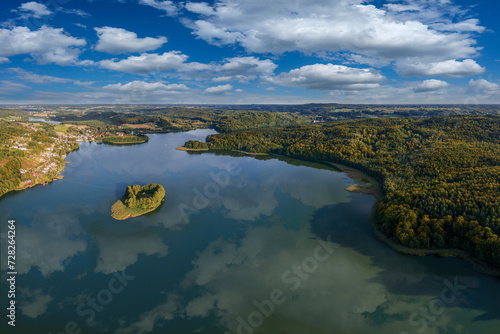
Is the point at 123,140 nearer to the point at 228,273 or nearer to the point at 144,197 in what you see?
the point at 144,197

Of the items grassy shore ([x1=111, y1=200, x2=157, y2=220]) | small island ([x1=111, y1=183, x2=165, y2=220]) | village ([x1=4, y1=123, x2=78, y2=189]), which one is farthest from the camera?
village ([x1=4, y1=123, x2=78, y2=189])

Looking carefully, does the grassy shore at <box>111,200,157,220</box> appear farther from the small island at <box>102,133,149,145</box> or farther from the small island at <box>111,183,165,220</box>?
the small island at <box>102,133,149,145</box>

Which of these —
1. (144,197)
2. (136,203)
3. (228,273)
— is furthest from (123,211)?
(228,273)

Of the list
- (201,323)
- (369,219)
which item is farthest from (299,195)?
(201,323)

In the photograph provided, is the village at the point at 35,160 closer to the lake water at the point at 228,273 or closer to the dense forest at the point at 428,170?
the lake water at the point at 228,273

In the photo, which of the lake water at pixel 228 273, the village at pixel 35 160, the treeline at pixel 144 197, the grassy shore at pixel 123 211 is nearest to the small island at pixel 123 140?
the village at pixel 35 160

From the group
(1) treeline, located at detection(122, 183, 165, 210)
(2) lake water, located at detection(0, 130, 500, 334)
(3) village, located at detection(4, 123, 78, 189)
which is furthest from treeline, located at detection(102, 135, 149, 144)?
(1) treeline, located at detection(122, 183, 165, 210)

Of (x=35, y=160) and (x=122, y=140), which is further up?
(x=122, y=140)

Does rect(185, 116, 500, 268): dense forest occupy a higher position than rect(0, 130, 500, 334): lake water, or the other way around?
rect(185, 116, 500, 268): dense forest
